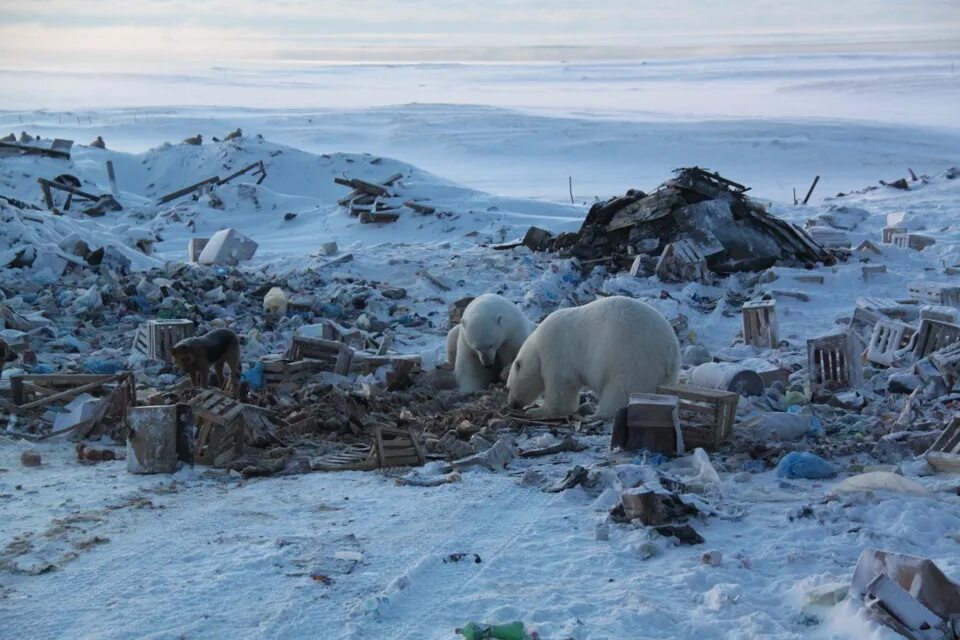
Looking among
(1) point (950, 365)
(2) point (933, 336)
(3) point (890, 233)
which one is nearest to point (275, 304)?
(2) point (933, 336)

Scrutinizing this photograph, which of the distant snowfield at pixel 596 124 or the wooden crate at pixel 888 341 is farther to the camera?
the distant snowfield at pixel 596 124

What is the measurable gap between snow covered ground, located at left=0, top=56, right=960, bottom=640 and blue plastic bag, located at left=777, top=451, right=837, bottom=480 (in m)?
0.16

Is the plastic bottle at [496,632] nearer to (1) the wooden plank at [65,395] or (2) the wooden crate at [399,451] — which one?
(2) the wooden crate at [399,451]

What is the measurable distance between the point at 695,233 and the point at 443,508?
9577 millimetres

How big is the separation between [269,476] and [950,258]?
11579 mm

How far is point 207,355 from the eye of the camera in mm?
8805

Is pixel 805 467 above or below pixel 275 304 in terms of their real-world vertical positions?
above

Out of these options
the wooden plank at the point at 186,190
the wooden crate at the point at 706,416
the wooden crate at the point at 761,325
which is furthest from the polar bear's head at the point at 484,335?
the wooden plank at the point at 186,190

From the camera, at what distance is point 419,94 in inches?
2724

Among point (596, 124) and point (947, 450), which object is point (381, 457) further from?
point (596, 124)

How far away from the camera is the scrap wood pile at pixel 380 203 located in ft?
65.4

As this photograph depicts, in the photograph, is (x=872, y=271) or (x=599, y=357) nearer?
(x=599, y=357)

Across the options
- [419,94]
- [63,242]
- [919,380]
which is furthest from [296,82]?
[919,380]

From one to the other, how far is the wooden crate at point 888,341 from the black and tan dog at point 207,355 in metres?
5.58
